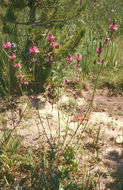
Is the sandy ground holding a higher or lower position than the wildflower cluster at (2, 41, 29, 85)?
lower

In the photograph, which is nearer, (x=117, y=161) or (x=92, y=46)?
(x=117, y=161)

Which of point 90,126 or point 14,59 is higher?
point 14,59

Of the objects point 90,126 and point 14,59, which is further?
point 90,126

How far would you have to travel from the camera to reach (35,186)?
1838mm

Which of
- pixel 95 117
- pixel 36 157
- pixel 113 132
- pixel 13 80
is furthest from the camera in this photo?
pixel 13 80

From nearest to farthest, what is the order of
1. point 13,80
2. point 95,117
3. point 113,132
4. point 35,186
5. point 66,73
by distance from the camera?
1. point 35,186
2. point 113,132
3. point 95,117
4. point 13,80
5. point 66,73

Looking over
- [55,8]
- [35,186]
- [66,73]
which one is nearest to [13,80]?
[66,73]

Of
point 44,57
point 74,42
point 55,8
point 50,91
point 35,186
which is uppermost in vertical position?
point 55,8

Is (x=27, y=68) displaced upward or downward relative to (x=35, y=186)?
upward

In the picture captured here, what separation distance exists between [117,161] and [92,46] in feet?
7.14

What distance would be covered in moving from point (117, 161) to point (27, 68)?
1.71 meters

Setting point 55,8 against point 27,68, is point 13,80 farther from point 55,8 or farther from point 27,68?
point 55,8

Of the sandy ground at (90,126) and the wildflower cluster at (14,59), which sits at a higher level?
the wildflower cluster at (14,59)

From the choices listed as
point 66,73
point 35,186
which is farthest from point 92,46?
point 35,186
